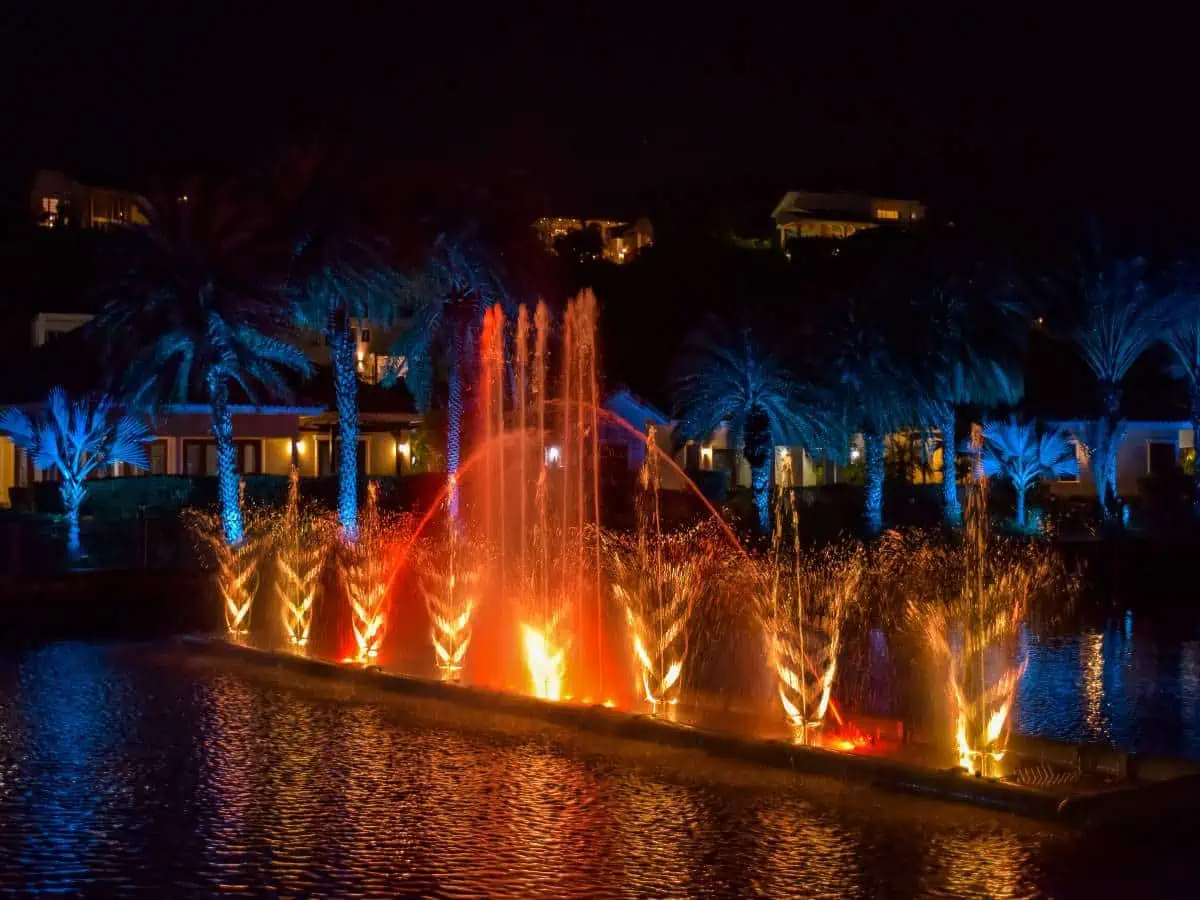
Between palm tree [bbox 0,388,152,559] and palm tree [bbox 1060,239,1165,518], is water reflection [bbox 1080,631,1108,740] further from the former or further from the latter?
palm tree [bbox 0,388,152,559]

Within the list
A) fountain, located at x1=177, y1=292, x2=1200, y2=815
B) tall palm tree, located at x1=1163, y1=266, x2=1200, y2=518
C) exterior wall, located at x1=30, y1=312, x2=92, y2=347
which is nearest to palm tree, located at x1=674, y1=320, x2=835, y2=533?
tall palm tree, located at x1=1163, y1=266, x2=1200, y2=518

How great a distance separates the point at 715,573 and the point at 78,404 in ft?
78.9

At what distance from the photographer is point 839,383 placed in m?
49.1

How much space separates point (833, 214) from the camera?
12394 centimetres

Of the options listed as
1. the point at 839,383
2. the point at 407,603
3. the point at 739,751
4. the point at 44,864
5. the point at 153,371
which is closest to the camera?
the point at 44,864

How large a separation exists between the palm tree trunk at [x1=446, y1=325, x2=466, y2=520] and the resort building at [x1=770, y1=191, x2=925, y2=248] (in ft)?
240

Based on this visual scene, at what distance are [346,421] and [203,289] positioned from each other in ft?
17.8

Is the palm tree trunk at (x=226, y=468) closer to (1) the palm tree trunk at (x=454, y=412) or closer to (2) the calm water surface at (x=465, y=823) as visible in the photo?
(1) the palm tree trunk at (x=454, y=412)

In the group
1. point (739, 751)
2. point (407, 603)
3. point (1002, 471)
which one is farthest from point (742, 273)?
point (739, 751)

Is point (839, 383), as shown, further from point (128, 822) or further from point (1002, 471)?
point (128, 822)

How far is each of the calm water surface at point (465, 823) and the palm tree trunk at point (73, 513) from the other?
19415 mm

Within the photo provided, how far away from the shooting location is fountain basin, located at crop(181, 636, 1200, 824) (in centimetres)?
1188

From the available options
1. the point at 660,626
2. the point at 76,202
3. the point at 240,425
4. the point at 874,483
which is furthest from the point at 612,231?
the point at 660,626

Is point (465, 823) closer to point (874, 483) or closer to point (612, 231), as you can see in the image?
point (874, 483)
